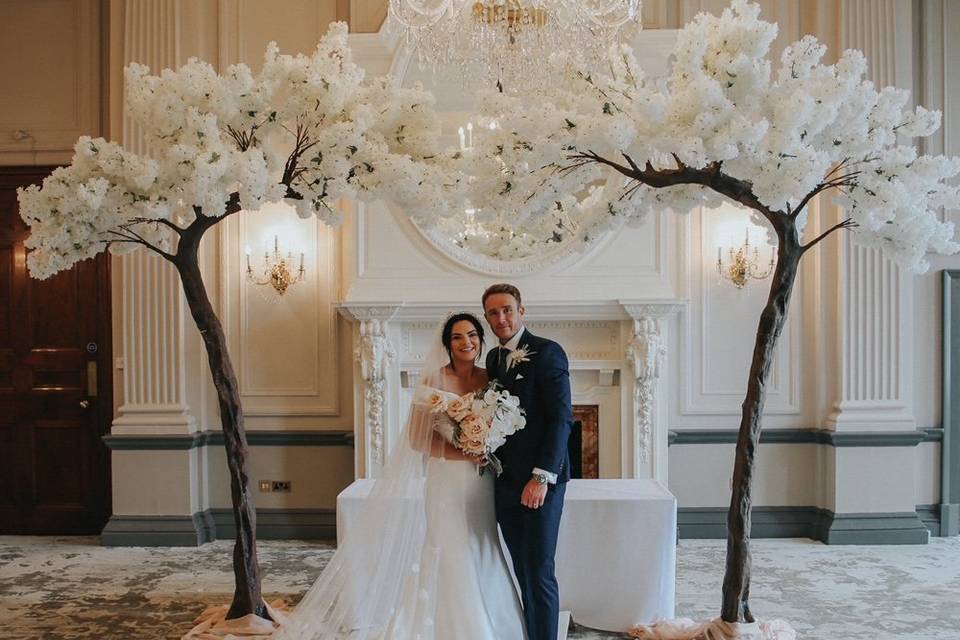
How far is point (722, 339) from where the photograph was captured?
21.3 feet

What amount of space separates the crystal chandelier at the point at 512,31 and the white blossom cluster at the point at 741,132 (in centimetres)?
138

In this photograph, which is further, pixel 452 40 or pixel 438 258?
pixel 438 258

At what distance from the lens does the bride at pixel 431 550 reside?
12.6ft

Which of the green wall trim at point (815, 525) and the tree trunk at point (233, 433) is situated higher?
the tree trunk at point (233, 433)

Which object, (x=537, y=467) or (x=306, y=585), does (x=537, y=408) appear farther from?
(x=306, y=585)

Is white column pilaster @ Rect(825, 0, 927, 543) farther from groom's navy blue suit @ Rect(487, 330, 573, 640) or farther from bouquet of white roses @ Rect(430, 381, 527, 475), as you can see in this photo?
bouquet of white roses @ Rect(430, 381, 527, 475)

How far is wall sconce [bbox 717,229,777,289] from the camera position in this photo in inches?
251

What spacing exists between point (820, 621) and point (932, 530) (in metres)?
2.45

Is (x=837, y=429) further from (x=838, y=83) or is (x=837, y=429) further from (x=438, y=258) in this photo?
(x=838, y=83)

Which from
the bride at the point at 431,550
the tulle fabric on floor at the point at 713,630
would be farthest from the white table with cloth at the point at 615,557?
the bride at the point at 431,550

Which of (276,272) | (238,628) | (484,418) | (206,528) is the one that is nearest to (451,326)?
(484,418)

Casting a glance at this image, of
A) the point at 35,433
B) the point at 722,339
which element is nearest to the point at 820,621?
the point at 722,339

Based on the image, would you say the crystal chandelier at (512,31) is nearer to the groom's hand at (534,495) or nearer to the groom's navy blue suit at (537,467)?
the groom's navy blue suit at (537,467)

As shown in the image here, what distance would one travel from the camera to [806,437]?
6500 mm
